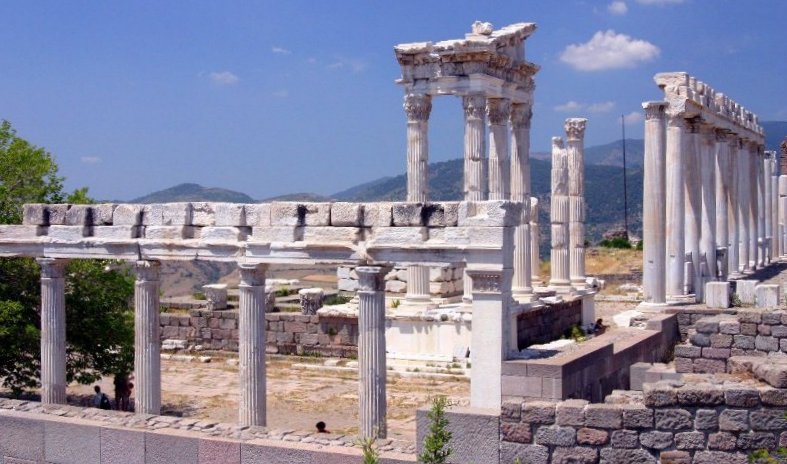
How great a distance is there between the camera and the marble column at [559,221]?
2989 centimetres

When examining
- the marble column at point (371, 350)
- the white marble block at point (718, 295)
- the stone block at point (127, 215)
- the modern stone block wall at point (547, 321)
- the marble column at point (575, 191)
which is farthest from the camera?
the marble column at point (575, 191)

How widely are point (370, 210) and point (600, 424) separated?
5177mm

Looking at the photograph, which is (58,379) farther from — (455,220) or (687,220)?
(687,220)

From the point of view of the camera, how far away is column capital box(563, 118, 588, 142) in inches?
1223

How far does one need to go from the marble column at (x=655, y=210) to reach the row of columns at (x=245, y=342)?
13.4 metres

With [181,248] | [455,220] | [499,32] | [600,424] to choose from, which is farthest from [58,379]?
[499,32]

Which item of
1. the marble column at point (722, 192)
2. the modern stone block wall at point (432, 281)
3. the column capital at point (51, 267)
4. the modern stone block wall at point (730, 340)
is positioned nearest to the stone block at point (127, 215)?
the column capital at point (51, 267)

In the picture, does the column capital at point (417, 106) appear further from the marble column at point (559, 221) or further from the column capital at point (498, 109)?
the marble column at point (559, 221)

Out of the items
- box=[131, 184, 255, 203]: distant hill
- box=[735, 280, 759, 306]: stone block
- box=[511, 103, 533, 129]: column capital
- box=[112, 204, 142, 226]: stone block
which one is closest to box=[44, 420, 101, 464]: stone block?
box=[112, 204, 142, 226]: stone block

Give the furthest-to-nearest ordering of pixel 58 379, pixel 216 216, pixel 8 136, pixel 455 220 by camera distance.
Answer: pixel 8 136 → pixel 58 379 → pixel 216 216 → pixel 455 220

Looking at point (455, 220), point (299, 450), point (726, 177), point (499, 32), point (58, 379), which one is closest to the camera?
point (299, 450)

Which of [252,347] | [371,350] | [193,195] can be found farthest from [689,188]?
[193,195]

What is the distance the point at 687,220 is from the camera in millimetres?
30141

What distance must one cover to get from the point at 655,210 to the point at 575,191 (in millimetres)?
4474
